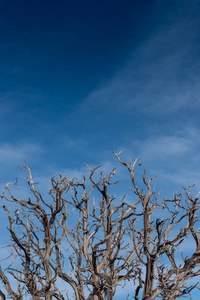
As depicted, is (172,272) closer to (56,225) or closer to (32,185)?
(56,225)

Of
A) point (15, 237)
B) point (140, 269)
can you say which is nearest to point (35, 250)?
point (15, 237)

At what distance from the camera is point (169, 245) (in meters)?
11.7

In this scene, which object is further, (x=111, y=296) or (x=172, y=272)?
(x=172, y=272)

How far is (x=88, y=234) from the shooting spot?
11.6 meters

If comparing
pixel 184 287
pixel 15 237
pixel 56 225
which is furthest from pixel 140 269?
pixel 15 237

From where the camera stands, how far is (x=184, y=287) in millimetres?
11625

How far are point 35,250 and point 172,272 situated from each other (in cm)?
429

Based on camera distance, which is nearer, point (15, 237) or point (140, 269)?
point (140, 269)

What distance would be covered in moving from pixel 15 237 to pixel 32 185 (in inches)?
68.7

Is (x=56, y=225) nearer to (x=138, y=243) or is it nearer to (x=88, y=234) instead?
(x=88, y=234)

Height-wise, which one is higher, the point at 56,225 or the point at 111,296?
A: the point at 56,225

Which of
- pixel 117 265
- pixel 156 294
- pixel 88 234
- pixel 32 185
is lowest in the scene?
pixel 156 294

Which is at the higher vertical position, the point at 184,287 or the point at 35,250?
the point at 35,250

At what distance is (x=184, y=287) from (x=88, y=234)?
3.32 m
